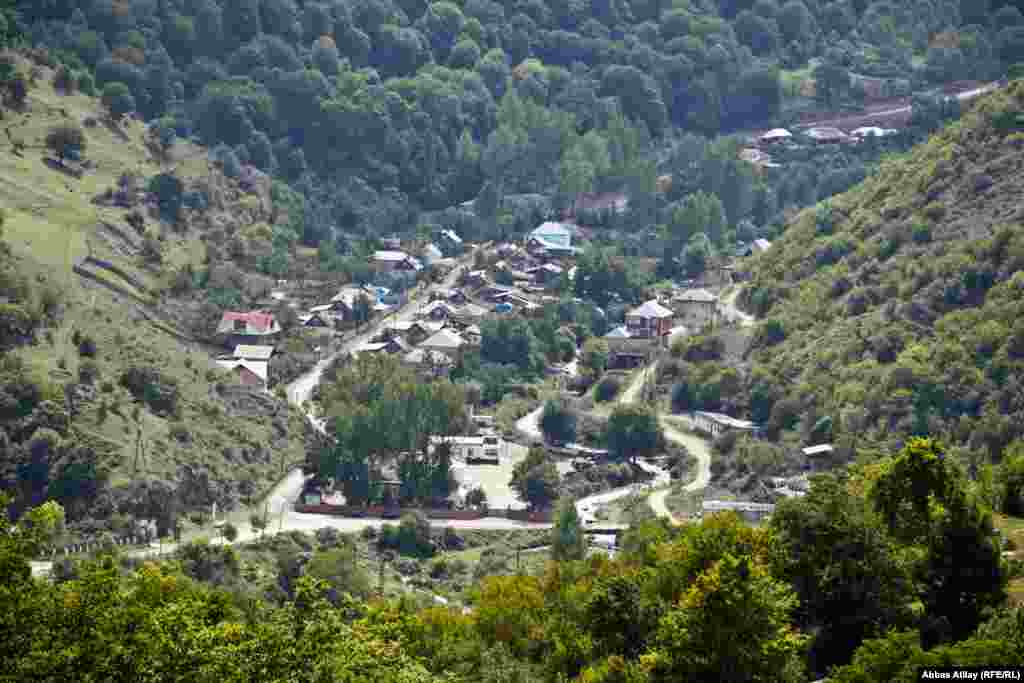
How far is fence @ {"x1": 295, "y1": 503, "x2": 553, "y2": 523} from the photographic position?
212ft

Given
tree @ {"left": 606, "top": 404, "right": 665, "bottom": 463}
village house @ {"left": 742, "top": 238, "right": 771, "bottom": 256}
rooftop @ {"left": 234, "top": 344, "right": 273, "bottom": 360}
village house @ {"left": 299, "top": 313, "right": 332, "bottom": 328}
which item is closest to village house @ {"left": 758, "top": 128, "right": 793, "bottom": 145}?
village house @ {"left": 742, "top": 238, "right": 771, "bottom": 256}

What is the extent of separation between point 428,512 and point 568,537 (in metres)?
8.59

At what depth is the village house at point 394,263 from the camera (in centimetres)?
8969

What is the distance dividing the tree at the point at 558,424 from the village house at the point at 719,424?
14.8 ft

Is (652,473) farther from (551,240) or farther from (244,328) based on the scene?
(551,240)

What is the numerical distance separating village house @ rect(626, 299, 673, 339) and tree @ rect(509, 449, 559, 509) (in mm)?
16058

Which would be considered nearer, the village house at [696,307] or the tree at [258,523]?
the tree at [258,523]

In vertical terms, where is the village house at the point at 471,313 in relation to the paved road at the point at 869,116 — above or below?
below

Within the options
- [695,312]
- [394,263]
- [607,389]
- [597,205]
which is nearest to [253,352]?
[607,389]

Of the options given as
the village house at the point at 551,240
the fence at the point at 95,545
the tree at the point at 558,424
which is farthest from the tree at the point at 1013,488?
the village house at the point at 551,240

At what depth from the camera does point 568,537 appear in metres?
57.8

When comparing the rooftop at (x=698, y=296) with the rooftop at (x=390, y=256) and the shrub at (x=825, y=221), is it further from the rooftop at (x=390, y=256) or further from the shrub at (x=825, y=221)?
the rooftop at (x=390, y=256)

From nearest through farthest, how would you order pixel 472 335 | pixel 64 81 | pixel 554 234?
pixel 472 335 < pixel 64 81 < pixel 554 234

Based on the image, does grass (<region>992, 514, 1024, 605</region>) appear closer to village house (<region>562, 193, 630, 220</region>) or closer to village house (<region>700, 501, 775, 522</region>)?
village house (<region>700, 501, 775, 522</region>)
